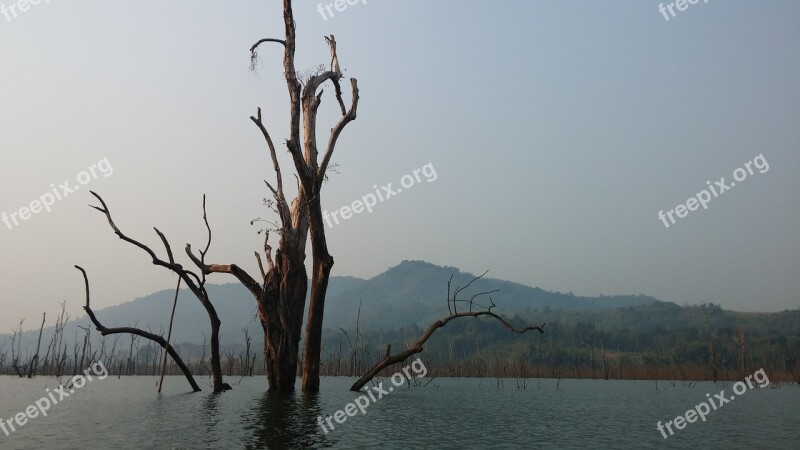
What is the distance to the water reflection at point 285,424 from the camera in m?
10.1

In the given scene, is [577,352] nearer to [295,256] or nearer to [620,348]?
[620,348]

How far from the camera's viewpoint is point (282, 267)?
20016mm

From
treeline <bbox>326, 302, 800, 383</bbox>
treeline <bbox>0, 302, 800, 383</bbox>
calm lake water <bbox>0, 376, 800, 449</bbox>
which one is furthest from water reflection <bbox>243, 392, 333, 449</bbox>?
treeline <bbox>326, 302, 800, 383</bbox>

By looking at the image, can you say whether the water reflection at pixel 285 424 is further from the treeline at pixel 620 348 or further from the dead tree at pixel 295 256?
the treeline at pixel 620 348

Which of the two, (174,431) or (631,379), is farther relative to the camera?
(631,379)

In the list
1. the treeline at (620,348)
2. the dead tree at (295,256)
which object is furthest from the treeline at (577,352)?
the dead tree at (295,256)

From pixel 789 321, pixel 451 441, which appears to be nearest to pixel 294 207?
pixel 451 441

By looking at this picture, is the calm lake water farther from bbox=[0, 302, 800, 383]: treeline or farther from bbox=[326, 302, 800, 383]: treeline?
bbox=[326, 302, 800, 383]: treeline

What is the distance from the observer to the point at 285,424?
492 inches

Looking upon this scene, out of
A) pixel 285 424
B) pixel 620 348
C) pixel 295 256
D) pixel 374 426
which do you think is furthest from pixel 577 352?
pixel 285 424

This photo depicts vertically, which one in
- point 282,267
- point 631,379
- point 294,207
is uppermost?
point 294,207

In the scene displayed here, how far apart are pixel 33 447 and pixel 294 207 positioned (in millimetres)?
11668

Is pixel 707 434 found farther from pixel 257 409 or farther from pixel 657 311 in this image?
pixel 657 311

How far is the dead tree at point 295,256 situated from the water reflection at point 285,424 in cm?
155
